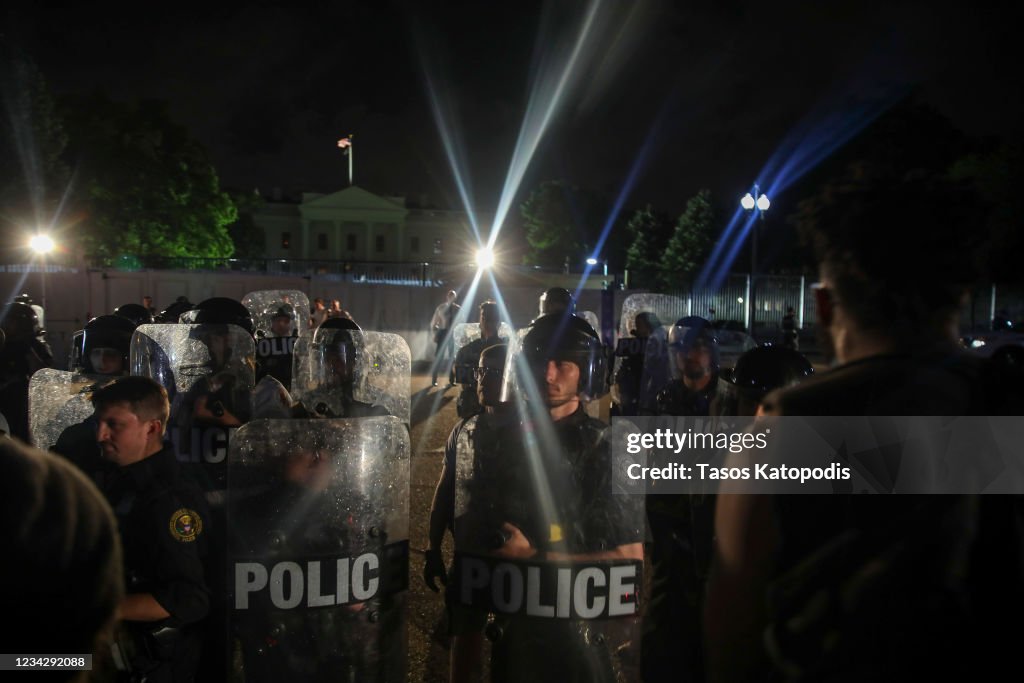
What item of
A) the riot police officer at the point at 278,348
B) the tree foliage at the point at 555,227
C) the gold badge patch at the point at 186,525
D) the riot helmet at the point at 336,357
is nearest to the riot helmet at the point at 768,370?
the gold badge patch at the point at 186,525

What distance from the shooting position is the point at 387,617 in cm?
285

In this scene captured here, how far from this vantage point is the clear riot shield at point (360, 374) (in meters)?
4.79

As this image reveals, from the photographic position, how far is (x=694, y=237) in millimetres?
44406

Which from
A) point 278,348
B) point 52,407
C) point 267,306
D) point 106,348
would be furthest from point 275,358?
point 52,407

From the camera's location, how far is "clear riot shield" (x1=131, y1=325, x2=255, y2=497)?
4.58 metres

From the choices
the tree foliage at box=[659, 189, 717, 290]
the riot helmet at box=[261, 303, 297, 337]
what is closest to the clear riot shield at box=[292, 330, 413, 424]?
the riot helmet at box=[261, 303, 297, 337]

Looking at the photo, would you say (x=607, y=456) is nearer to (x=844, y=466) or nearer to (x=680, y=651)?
(x=680, y=651)

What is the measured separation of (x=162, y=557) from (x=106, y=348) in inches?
106

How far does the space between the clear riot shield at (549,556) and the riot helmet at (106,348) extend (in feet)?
9.93

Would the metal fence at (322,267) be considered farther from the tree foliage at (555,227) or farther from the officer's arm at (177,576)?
the tree foliage at (555,227)

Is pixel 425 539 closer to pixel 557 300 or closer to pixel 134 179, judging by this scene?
pixel 557 300

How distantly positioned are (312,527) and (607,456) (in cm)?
110

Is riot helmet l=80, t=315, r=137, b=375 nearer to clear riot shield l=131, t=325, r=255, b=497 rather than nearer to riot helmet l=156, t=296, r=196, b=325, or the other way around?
clear riot shield l=131, t=325, r=255, b=497

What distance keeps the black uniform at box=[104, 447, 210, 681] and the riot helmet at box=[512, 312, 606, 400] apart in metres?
1.31
